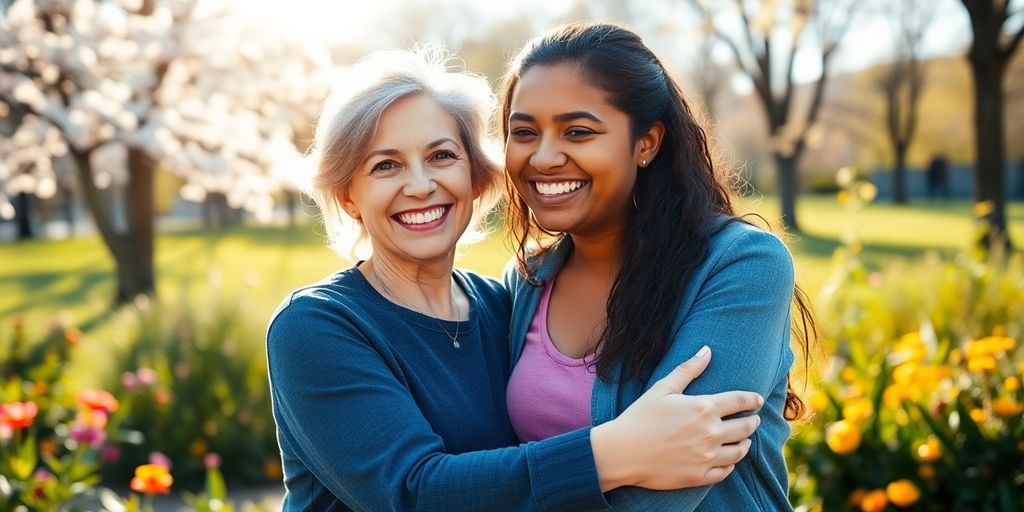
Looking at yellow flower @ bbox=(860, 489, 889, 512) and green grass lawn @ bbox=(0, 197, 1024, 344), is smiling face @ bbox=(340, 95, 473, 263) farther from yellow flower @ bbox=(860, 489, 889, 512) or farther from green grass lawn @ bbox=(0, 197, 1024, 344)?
green grass lawn @ bbox=(0, 197, 1024, 344)

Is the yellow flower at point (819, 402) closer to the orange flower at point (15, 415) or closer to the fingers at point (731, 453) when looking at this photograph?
the fingers at point (731, 453)

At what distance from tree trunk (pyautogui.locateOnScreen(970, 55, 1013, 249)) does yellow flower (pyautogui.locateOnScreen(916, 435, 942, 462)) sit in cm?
917

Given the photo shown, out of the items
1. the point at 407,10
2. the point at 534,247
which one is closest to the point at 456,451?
the point at 534,247

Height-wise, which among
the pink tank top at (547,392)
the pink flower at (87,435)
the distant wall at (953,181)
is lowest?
the distant wall at (953,181)

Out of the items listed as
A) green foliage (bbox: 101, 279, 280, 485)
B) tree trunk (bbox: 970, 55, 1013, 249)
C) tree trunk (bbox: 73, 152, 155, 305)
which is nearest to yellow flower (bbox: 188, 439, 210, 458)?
green foliage (bbox: 101, 279, 280, 485)

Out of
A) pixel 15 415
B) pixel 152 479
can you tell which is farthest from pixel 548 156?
pixel 15 415

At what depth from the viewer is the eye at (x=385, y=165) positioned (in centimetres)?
241

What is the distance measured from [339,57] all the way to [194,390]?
26.1 metres

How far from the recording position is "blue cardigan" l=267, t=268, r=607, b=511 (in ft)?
6.43

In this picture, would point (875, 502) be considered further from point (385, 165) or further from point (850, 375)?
point (385, 165)

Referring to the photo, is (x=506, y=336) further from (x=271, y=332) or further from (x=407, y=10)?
(x=407, y=10)

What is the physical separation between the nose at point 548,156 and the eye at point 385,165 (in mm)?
345

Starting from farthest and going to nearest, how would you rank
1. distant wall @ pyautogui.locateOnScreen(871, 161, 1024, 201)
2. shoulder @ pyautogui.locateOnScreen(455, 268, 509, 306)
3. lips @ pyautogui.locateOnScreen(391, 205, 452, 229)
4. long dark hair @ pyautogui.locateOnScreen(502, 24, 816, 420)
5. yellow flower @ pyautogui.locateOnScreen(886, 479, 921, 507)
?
distant wall @ pyautogui.locateOnScreen(871, 161, 1024, 201) → yellow flower @ pyautogui.locateOnScreen(886, 479, 921, 507) → shoulder @ pyautogui.locateOnScreen(455, 268, 509, 306) → lips @ pyautogui.locateOnScreen(391, 205, 452, 229) → long dark hair @ pyautogui.locateOnScreen(502, 24, 816, 420)

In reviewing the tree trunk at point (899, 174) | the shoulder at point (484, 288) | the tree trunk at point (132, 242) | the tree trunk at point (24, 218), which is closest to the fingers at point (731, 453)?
the shoulder at point (484, 288)
